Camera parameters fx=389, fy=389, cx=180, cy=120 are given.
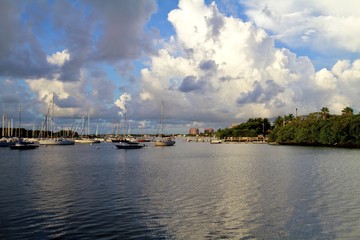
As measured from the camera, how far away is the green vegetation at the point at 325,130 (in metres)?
144

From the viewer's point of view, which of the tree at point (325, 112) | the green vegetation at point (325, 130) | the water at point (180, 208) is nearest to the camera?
the water at point (180, 208)

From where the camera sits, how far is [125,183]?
43.3m

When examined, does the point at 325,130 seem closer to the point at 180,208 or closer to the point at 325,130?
the point at 325,130

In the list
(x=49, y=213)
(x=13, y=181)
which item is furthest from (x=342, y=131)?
(x=49, y=213)

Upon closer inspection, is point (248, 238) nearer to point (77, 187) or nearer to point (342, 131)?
point (77, 187)

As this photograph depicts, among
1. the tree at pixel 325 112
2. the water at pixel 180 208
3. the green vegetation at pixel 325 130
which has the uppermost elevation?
the tree at pixel 325 112

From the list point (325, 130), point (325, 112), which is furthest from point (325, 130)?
point (325, 112)

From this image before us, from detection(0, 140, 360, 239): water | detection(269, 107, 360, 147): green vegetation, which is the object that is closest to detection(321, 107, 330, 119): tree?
detection(269, 107, 360, 147): green vegetation

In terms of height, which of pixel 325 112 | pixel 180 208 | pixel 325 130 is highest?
pixel 325 112

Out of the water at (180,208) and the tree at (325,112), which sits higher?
the tree at (325,112)

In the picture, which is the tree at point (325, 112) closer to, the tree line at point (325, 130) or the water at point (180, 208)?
the tree line at point (325, 130)

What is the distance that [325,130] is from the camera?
512ft

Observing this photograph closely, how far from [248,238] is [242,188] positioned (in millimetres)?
18697

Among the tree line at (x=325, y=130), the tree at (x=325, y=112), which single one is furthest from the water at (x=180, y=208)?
the tree at (x=325, y=112)
